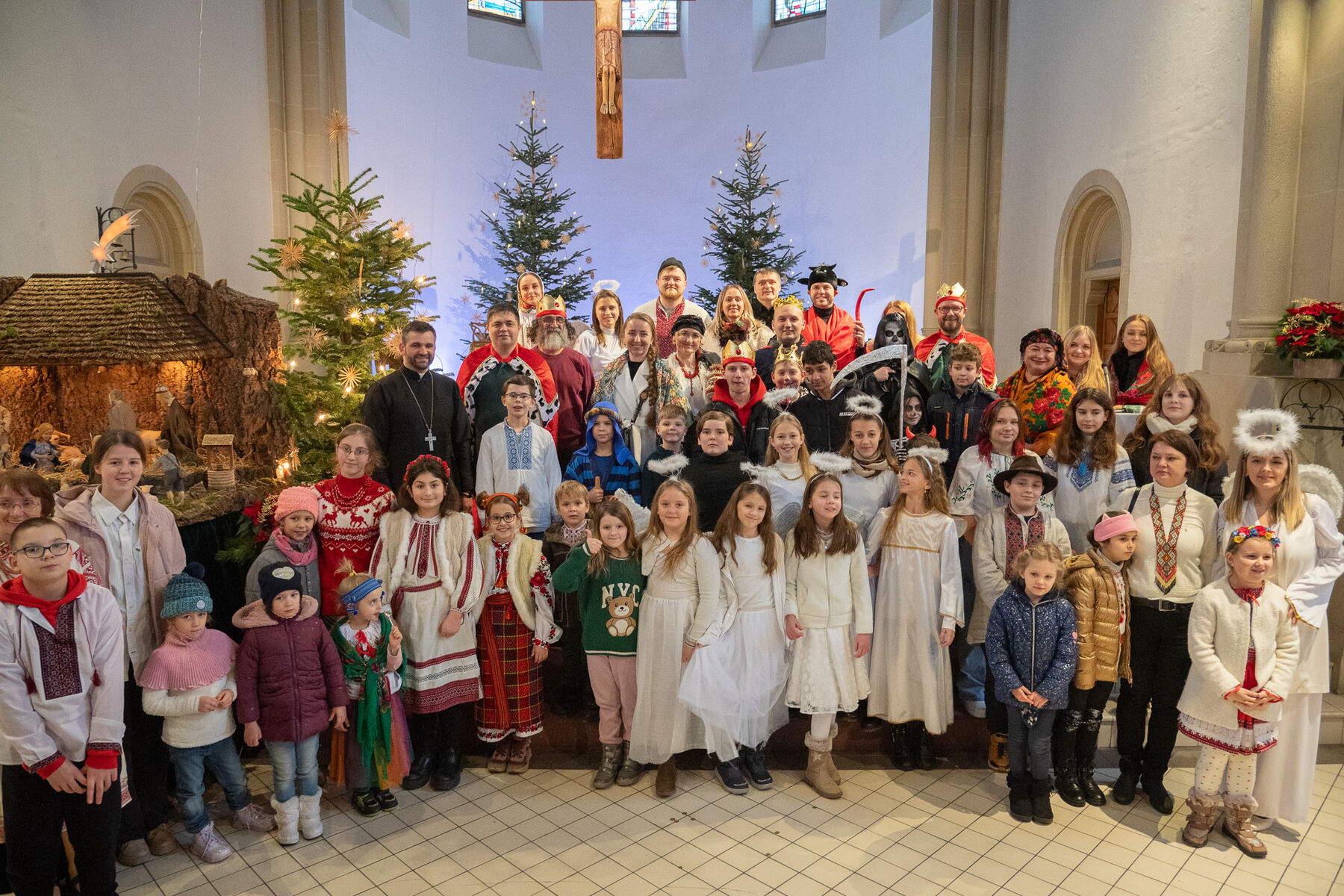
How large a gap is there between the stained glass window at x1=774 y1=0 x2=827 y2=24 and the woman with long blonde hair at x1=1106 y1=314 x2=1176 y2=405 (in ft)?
28.9

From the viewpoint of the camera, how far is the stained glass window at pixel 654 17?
13414mm

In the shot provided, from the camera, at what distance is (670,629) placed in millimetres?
4156

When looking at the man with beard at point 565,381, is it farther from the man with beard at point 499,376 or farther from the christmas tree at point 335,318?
the christmas tree at point 335,318

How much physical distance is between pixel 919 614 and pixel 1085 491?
117cm

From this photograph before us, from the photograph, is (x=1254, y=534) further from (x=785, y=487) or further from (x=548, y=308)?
(x=548, y=308)

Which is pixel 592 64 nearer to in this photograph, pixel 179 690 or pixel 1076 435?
pixel 1076 435

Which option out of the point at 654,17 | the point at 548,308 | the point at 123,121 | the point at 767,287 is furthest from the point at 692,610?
the point at 654,17

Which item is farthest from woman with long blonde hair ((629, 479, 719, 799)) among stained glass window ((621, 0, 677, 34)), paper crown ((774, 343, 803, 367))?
stained glass window ((621, 0, 677, 34))

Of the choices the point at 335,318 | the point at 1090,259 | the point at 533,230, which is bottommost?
the point at 335,318

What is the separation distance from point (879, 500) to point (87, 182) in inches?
276

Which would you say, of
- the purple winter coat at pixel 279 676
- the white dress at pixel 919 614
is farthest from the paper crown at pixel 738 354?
the purple winter coat at pixel 279 676

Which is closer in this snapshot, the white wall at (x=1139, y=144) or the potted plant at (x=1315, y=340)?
the potted plant at (x=1315, y=340)

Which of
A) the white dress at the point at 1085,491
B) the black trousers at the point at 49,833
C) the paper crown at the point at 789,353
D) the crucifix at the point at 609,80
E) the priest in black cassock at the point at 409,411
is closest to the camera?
the black trousers at the point at 49,833

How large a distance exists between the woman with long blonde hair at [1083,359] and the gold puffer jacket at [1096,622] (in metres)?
1.69
